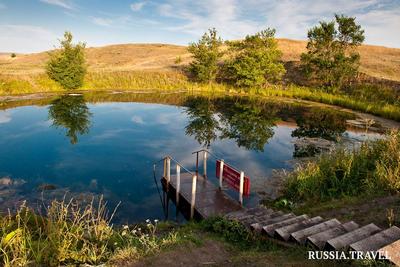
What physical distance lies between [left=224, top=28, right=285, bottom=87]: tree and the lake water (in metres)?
5.23

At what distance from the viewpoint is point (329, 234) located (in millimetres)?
5883

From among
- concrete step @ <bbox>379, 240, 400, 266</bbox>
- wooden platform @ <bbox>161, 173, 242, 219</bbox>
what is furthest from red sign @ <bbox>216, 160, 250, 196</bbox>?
concrete step @ <bbox>379, 240, 400, 266</bbox>

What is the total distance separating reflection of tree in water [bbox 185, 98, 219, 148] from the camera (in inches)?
791

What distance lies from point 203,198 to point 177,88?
3196 cm

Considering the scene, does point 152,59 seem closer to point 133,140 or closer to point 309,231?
point 133,140

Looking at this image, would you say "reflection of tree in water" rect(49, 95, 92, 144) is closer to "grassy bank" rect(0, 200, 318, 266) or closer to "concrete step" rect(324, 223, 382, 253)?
"grassy bank" rect(0, 200, 318, 266)

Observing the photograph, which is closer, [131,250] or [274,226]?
[131,250]

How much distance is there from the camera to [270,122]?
2439 centimetres

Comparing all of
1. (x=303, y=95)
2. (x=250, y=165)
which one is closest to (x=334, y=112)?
(x=303, y=95)

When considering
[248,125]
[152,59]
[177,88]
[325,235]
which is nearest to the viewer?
[325,235]

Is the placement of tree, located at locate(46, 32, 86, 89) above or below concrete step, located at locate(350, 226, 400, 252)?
above

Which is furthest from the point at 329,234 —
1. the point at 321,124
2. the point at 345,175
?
the point at 321,124

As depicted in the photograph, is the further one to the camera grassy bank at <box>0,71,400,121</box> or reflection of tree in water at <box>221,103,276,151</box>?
grassy bank at <box>0,71,400,121</box>

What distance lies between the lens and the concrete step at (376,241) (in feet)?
16.1
